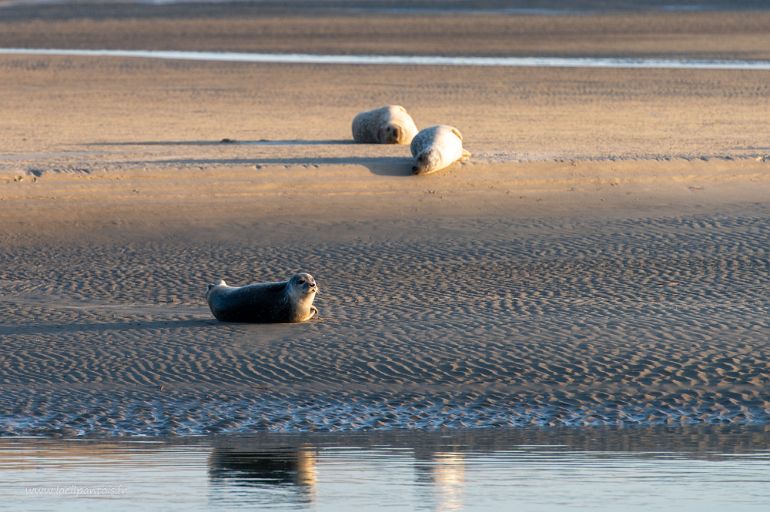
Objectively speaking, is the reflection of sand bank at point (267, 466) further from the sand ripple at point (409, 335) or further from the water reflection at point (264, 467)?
the sand ripple at point (409, 335)

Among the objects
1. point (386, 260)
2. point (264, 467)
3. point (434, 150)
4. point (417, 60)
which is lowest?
point (264, 467)

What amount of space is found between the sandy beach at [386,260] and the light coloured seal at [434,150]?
121mm

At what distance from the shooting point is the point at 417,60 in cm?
2742

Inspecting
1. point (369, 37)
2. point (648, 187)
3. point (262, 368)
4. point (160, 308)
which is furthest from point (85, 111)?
point (369, 37)

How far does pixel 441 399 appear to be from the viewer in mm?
7523

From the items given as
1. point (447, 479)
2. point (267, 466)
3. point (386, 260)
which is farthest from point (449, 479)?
point (386, 260)

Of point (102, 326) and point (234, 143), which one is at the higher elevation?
point (234, 143)

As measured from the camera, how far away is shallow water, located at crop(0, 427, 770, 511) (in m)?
5.79

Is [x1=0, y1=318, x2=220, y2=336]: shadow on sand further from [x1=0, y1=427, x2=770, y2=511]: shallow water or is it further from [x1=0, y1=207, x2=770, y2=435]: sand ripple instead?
[x1=0, y1=427, x2=770, y2=511]: shallow water

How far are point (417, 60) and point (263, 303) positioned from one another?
62.8ft

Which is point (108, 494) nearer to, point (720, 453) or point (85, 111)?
point (720, 453)

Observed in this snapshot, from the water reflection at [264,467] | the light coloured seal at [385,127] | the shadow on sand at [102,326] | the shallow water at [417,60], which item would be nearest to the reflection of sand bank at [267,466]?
the water reflection at [264,467]

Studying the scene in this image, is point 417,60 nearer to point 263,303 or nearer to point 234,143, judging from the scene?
point 234,143

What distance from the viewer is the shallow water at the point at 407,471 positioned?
5789 millimetres
